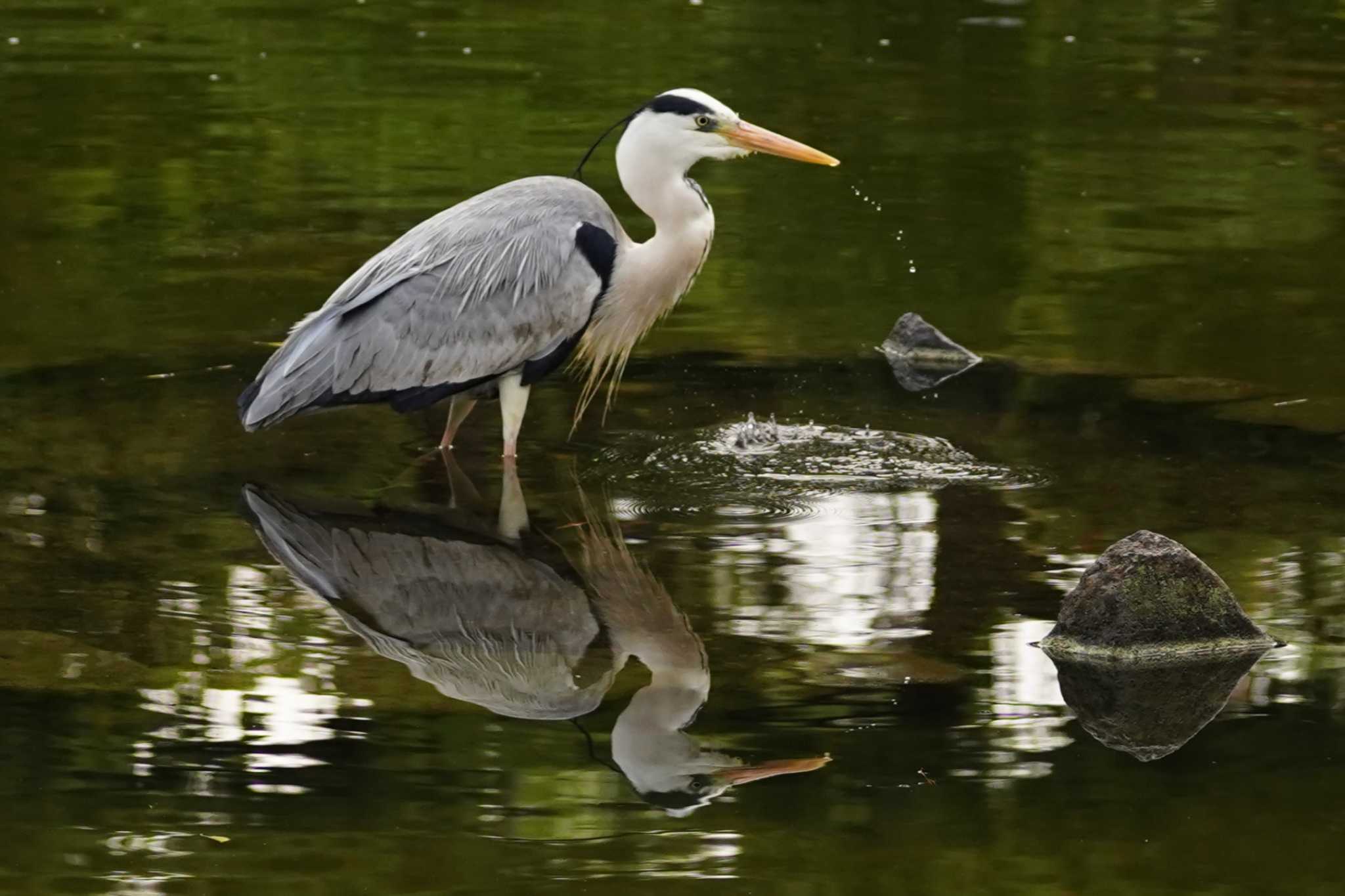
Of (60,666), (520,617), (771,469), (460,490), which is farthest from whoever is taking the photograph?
(771,469)

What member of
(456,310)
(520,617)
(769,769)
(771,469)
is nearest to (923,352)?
(771,469)

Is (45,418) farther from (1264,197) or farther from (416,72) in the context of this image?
(416,72)

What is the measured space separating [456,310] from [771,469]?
1409 mm

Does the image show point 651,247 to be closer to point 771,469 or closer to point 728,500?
point 771,469

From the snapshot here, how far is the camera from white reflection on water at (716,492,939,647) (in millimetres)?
6918

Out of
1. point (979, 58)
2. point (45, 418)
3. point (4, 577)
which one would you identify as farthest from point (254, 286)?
point (979, 58)

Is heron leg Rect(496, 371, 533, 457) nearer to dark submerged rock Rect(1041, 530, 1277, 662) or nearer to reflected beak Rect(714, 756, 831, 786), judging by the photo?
dark submerged rock Rect(1041, 530, 1277, 662)

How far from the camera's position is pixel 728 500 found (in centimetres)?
812

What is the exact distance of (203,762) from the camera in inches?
231

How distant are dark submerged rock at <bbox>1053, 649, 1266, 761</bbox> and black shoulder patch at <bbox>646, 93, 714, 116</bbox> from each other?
10.2 feet

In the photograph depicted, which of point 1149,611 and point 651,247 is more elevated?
point 651,247

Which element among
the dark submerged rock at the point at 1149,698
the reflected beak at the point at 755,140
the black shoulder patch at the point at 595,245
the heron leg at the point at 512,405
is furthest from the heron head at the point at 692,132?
the dark submerged rock at the point at 1149,698

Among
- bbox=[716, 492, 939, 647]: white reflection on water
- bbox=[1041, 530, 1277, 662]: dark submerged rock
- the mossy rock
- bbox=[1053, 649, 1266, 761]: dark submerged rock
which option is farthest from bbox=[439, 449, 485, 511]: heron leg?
bbox=[1053, 649, 1266, 761]: dark submerged rock

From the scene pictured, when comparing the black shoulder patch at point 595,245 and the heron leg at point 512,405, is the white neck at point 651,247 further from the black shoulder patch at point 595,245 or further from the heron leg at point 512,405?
the heron leg at point 512,405
